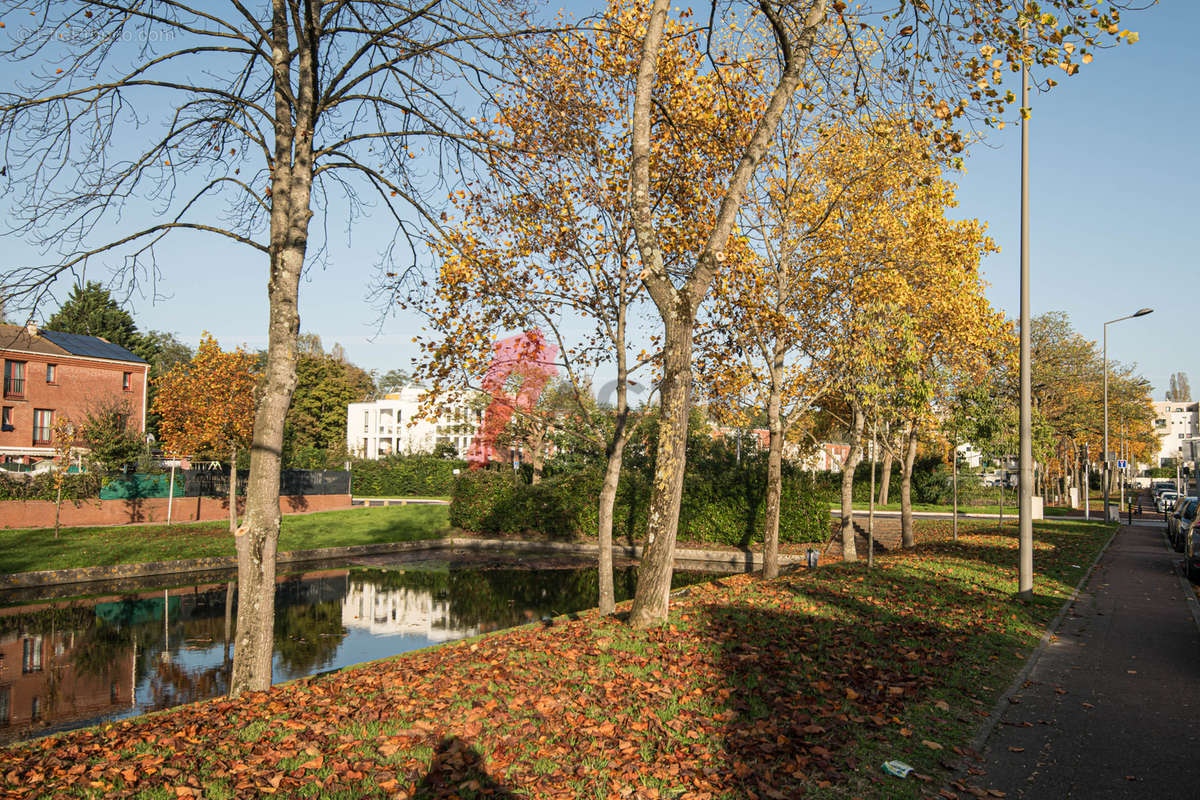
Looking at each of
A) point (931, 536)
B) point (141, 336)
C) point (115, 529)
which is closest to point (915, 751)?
point (931, 536)

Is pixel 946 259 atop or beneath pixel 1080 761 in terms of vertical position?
atop

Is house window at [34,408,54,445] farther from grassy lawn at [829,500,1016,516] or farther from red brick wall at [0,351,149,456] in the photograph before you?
grassy lawn at [829,500,1016,516]

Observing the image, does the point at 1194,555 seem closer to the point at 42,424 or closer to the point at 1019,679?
the point at 1019,679

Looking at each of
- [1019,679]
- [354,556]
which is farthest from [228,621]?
[1019,679]

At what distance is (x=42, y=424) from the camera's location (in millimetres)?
44719

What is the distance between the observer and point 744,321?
46.6 feet

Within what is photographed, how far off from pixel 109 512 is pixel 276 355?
26.6m

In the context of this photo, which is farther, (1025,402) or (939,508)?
(939,508)

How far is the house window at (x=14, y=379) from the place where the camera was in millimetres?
43094

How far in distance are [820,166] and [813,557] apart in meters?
9.89

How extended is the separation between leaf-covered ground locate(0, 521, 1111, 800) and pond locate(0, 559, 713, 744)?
4.94 metres

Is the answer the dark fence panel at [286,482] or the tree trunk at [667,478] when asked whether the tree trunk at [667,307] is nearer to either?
the tree trunk at [667,478]

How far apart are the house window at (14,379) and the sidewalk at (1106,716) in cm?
5150

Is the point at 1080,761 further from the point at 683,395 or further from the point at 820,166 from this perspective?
the point at 820,166
